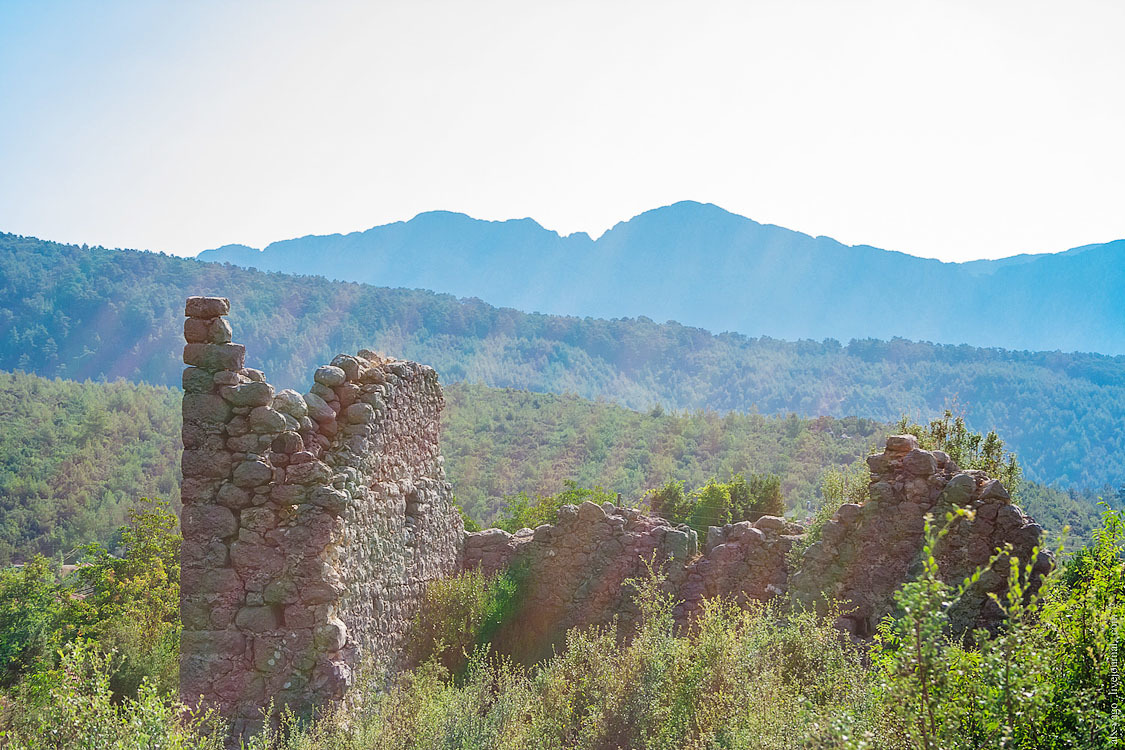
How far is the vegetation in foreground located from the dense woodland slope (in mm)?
32573

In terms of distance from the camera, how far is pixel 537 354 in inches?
5374

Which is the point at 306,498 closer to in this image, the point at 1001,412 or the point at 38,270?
the point at 1001,412

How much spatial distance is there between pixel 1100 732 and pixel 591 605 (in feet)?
26.0

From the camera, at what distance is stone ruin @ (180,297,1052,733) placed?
739 cm

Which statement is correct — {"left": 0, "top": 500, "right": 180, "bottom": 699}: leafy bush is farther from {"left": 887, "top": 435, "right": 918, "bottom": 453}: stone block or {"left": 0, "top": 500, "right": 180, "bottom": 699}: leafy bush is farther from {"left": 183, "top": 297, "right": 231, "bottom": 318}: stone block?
{"left": 887, "top": 435, "right": 918, "bottom": 453}: stone block

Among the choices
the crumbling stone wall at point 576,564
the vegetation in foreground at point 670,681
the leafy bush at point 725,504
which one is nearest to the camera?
the vegetation in foreground at point 670,681

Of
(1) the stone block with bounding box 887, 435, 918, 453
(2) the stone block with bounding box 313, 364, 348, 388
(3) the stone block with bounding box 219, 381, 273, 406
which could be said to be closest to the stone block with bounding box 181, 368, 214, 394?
(3) the stone block with bounding box 219, 381, 273, 406

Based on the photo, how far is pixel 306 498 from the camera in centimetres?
768

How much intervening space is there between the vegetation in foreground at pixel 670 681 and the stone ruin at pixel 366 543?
466 millimetres

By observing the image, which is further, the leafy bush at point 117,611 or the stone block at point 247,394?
the leafy bush at point 117,611

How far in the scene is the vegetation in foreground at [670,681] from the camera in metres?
3.73

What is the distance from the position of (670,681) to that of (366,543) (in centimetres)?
344

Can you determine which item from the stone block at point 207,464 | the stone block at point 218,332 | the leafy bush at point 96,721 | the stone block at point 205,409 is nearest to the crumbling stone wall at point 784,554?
the stone block at point 207,464

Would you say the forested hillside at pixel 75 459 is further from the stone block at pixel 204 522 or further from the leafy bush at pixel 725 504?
the stone block at pixel 204 522
